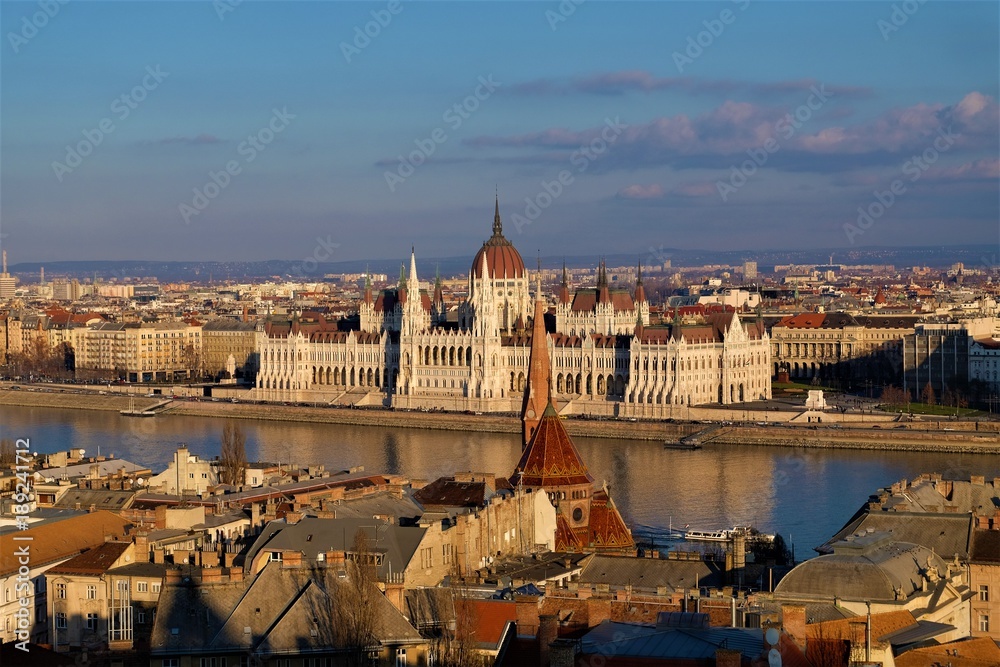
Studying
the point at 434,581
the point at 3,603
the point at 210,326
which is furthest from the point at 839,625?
the point at 210,326

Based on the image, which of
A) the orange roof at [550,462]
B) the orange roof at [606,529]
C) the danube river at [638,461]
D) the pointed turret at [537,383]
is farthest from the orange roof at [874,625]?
Answer: the pointed turret at [537,383]

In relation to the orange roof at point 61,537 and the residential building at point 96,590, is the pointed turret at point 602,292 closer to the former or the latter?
the orange roof at point 61,537

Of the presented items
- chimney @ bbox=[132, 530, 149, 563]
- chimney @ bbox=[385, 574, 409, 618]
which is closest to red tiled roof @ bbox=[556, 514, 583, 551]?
chimney @ bbox=[132, 530, 149, 563]

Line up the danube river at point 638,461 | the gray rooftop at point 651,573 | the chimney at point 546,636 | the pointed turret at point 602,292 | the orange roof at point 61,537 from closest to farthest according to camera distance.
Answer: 1. the chimney at point 546,636
2. the orange roof at point 61,537
3. the gray rooftop at point 651,573
4. the danube river at point 638,461
5. the pointed turret at point 602,292

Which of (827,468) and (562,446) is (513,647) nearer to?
(562,446)

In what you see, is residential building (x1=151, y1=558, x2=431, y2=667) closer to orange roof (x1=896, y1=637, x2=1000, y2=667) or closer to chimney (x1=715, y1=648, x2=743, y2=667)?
chimney (x1=715, y1=648, x2=743, y2=667)

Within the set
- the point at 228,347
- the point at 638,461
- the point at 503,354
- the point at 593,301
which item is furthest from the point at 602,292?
the point at 228,347
